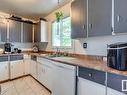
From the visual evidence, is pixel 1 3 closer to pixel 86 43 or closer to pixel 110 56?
pixel 86 43

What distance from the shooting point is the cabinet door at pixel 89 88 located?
1444 mm

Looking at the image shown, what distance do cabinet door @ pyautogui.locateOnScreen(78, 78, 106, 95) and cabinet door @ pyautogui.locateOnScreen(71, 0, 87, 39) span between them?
87 cm

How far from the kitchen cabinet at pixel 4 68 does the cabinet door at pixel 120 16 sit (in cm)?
316

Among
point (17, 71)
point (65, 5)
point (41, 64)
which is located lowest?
point (17, 71)

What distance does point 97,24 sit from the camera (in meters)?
1.89

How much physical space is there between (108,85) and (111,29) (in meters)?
0.77

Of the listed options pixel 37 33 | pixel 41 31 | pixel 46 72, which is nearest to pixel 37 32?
pixel 37 33

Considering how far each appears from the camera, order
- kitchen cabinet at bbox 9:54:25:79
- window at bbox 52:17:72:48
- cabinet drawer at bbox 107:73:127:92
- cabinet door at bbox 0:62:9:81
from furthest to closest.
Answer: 1. kitchen cabinet at bbox 9:54:25:79
2. cabinet door at bbox 0:62:9:81
3. window at bbox 52:17:72:48
4. cabinet drawer at bbox 107:73:127:92

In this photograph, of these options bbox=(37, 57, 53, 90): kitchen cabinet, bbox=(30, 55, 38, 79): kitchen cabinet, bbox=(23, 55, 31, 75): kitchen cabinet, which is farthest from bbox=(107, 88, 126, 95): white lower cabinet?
bbox=(23, 55, 31, 75): kitchen cabinet

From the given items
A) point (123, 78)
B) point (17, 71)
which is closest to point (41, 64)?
point (17, 71)

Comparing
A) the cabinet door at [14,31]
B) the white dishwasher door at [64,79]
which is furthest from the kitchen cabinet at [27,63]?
the white dishwasher door at [64,79]

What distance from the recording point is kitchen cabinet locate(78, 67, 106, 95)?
4.70 feet

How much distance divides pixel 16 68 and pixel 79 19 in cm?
268

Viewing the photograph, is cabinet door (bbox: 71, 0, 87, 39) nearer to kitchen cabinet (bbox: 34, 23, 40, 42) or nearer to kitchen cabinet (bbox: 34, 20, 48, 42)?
kitchen cabinet (bbox: 34, 20, 48, 42)
